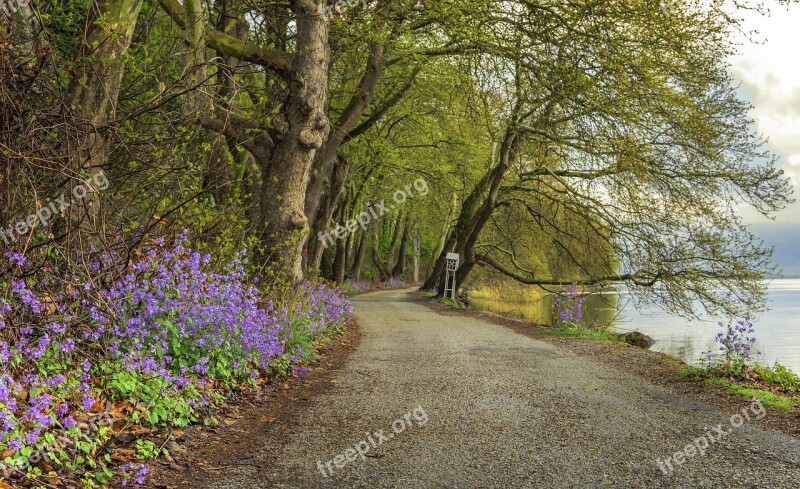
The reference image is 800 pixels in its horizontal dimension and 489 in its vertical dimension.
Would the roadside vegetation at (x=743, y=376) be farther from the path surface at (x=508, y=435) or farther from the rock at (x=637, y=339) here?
the rock at (x=637, y=339)

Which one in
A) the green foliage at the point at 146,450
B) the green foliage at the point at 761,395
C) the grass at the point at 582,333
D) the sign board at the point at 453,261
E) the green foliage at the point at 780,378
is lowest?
the green foliage at the point at 146,450

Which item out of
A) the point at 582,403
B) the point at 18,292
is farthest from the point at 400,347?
the point at 18,292

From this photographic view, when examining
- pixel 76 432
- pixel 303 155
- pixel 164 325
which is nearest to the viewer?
pixel 76 432

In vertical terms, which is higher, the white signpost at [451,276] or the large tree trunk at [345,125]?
the large tree trunk at [345,125]

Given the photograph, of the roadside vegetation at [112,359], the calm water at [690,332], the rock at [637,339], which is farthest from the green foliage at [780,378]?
the rock at [637,339]

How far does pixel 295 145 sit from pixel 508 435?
20.3ft

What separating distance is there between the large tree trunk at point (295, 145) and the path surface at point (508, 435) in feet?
7.42

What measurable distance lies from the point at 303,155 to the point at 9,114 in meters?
5.45

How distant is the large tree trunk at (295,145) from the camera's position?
10.4 m

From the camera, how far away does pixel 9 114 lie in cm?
537

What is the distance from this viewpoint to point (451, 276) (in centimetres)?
2639

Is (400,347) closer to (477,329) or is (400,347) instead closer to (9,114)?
(477,329)

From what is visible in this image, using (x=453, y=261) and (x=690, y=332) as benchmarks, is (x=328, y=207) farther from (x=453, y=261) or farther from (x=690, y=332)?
(x=690, y=332)

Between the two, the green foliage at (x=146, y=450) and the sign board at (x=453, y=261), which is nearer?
the green foliage at (x=146, y=450)
